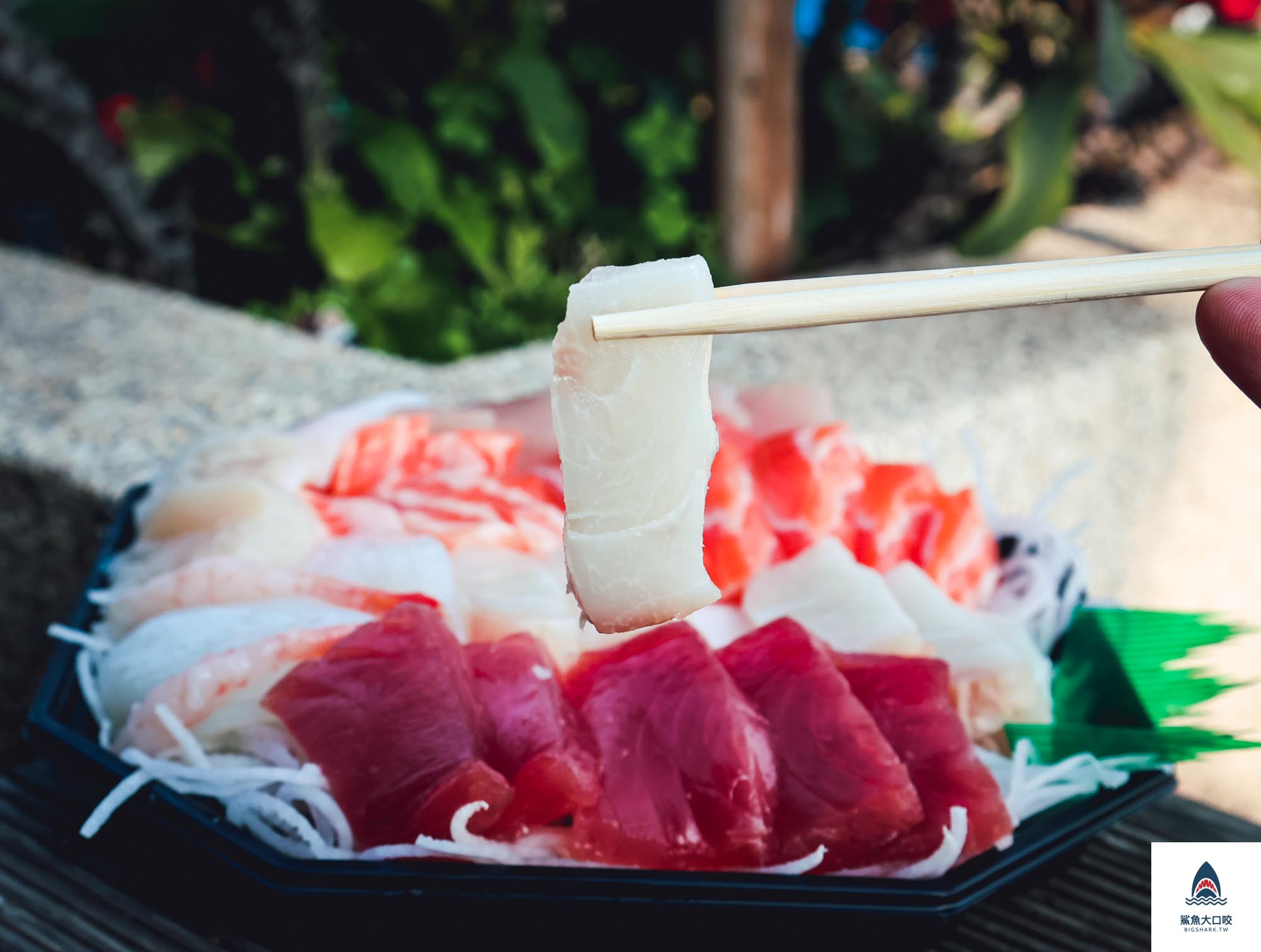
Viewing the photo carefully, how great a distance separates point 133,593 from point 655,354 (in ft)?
1.79

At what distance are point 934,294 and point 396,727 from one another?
0.46 m

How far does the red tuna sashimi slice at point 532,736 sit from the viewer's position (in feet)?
2.50

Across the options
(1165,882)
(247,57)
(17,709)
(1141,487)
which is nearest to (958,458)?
(1141,487)

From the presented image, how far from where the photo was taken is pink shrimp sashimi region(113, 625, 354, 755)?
2.75ft

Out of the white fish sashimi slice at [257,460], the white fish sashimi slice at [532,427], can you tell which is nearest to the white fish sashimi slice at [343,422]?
the white fish sashimi slice at [257,460]

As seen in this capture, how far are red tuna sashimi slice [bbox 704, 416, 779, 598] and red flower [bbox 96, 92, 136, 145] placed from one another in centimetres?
265

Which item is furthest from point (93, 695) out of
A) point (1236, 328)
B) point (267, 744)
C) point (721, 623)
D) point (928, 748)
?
point (1236, 328)

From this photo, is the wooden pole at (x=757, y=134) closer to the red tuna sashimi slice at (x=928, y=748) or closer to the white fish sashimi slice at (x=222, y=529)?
the white fish sashimi slice at (x=222, y=529)

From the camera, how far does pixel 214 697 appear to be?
847 millimetres

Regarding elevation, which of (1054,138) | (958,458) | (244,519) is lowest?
(244,519)

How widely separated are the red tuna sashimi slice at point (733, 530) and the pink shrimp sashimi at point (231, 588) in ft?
1.00

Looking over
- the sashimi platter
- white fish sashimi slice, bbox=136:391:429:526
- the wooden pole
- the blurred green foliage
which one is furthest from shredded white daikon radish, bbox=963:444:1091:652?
the wooden pole

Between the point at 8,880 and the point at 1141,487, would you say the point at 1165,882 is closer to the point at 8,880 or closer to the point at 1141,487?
the point at 8,880

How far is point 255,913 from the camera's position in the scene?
0.76 metres
